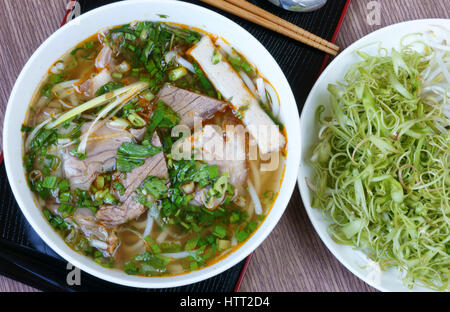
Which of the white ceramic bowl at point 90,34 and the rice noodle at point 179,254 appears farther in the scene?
the rice noodle at point 179,254

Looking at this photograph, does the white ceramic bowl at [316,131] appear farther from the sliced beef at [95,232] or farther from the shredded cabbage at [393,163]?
the sliced beef at [95,232]

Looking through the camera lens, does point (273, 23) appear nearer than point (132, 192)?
No

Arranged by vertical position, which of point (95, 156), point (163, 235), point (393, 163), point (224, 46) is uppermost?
point (224, 46)

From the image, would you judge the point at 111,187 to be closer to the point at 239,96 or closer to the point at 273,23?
the point at 239,96

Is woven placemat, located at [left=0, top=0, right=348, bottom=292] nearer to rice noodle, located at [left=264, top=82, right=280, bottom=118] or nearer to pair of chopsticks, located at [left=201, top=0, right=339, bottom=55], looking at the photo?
pair of chopsticks, located at [left=201, top=0, right=339, bottom=55]

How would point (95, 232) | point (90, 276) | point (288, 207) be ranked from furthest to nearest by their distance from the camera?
point (288, 207)
point (90, 276)
point (95, 232)

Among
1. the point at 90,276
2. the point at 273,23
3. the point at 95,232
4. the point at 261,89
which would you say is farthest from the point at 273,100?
the point at 90,276

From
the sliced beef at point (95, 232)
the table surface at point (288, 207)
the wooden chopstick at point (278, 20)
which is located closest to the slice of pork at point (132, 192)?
the sliced beef at point (95, 232)
